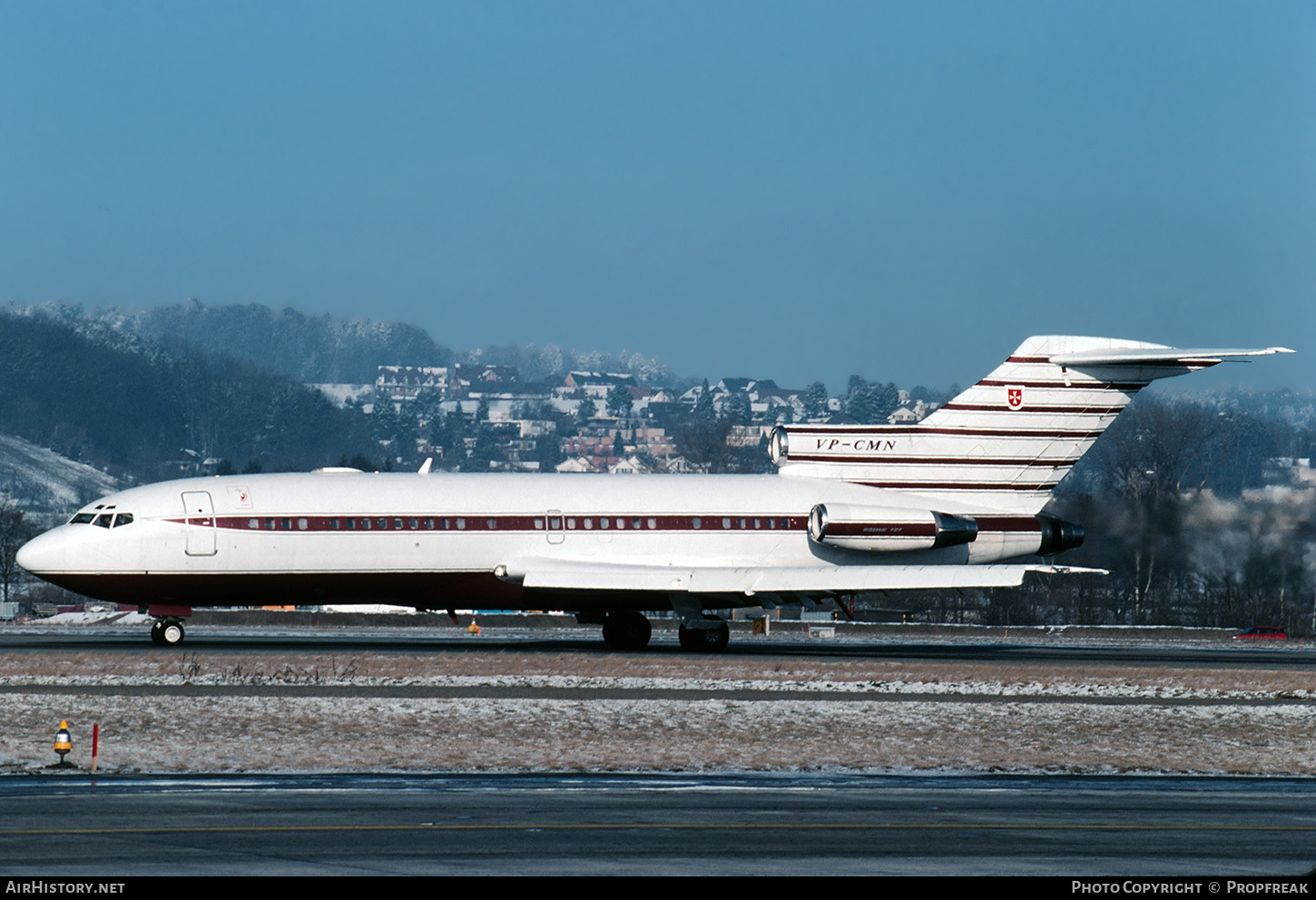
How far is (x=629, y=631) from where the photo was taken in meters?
40.8

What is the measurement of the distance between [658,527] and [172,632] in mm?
11676

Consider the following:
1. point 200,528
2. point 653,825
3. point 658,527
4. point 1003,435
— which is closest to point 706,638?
point 658,527

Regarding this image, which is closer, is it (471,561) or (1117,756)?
(1117,756)

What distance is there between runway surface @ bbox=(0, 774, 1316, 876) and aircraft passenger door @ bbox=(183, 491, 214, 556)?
19633 millimetres

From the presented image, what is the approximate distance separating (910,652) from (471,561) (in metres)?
11.6

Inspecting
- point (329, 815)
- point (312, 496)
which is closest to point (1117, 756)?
→ point (329, 815)

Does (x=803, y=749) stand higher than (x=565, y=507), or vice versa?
(x=565, y=507)

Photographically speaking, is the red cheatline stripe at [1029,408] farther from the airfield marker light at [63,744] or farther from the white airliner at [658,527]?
the airfield marker light at [63,744]

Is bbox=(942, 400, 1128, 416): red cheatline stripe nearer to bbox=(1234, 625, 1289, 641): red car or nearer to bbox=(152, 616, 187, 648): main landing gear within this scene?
bbox=(152, 616, 187, 648): main landing gear

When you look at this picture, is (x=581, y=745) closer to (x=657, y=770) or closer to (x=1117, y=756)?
(x=657, y=770)

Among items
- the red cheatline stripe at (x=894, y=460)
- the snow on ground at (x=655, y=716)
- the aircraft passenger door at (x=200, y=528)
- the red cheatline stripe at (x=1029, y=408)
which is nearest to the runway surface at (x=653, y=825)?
the snow on ground at (x=655, y=716)

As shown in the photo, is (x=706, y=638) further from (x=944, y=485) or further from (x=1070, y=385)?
(x=1070, y=385)

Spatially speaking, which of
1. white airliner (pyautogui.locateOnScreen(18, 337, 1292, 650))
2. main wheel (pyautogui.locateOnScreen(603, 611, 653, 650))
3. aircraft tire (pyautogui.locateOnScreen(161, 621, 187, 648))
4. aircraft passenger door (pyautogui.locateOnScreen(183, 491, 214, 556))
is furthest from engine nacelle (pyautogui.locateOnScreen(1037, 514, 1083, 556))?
aircraft tire (pyautogui.locateOnScreen(161, 621, 187, 648))

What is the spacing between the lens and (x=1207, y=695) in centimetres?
3042
